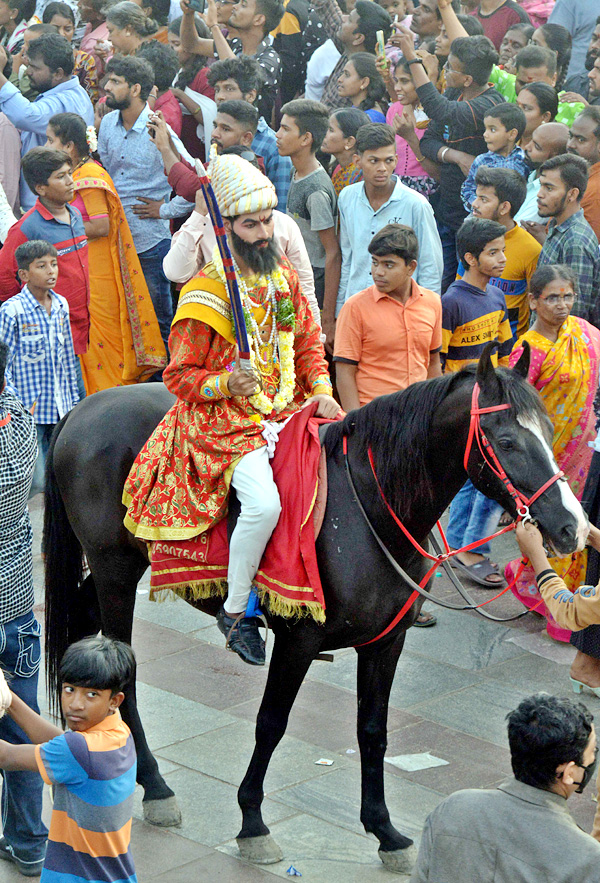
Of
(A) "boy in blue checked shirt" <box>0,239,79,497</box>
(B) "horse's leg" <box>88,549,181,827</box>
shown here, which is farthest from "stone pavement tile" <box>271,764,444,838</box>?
(A) "boy in blue checked shirt" <box>0,239,79,497</box>

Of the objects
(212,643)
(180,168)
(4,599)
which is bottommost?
(212,643)

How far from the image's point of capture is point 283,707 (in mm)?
4578

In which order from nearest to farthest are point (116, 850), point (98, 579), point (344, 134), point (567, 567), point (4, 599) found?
point (116, 850), point (4, 599), point (98, 579), point (567, 567), point (344, 134)

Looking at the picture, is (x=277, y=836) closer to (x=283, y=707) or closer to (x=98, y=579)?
(x=283, y=707)

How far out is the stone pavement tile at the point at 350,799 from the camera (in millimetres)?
4777

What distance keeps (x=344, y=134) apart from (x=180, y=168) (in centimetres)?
131

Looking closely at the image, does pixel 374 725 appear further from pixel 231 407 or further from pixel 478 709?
pixel 231 407

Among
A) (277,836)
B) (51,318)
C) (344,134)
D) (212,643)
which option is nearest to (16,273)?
(51,318)

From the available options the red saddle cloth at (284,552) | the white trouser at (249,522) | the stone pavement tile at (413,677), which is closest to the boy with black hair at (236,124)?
the stone pavement tile at (413,677)

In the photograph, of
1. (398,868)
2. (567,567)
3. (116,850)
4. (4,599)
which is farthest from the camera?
(567,567)

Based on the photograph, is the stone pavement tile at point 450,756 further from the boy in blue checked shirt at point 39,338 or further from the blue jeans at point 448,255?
the blue jeans at point 448,255

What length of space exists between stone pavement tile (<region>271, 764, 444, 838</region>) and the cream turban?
2.48 meters

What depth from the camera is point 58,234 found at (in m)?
8.38

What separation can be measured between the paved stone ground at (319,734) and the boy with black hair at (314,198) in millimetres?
2550
